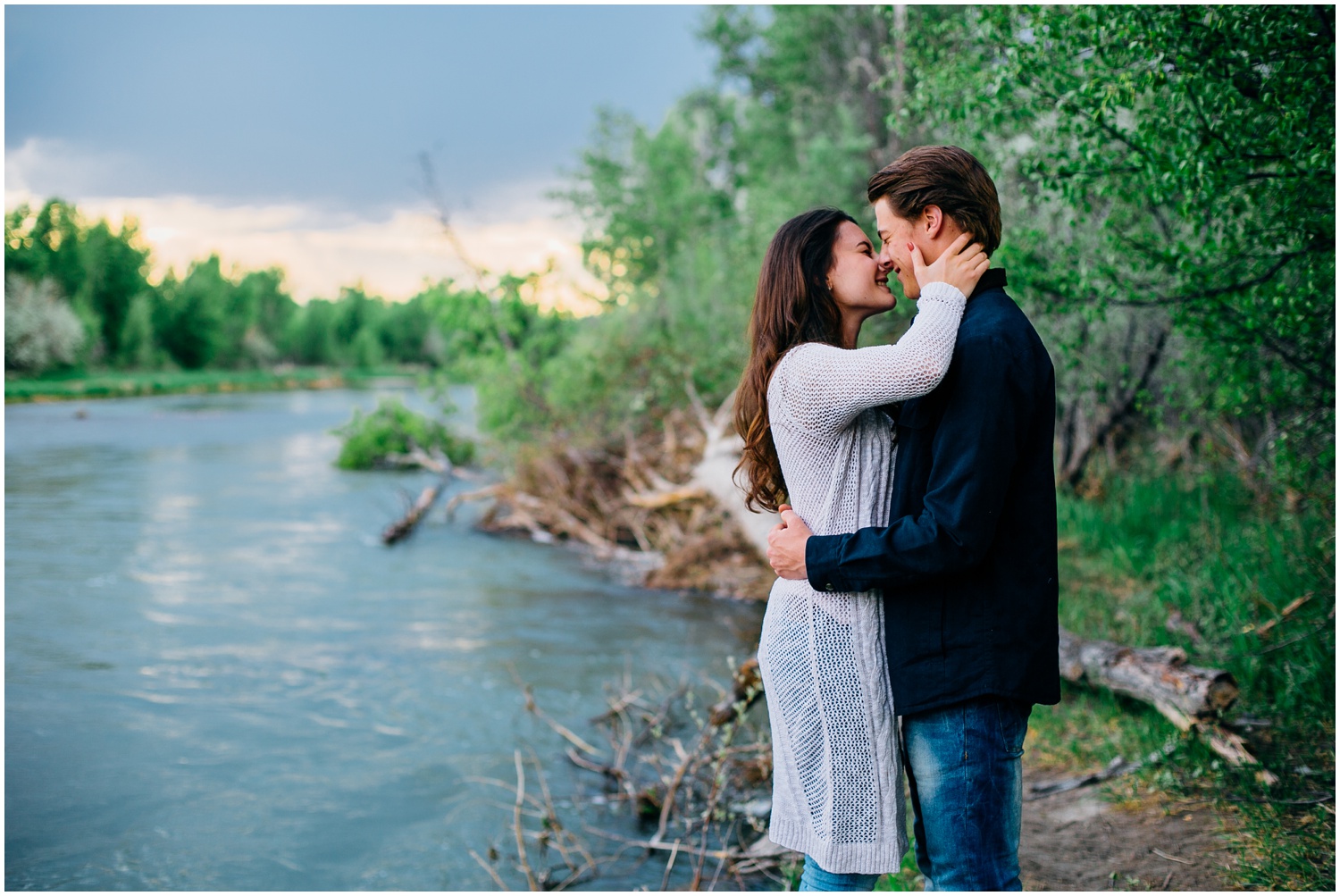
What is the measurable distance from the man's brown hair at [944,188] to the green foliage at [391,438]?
1857 centimetres

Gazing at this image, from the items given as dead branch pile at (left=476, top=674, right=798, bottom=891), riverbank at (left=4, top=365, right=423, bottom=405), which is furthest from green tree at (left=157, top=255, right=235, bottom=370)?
dead branch pile at (left=476, top=674, right=798, bottom=891)

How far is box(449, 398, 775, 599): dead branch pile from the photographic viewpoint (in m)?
12.2

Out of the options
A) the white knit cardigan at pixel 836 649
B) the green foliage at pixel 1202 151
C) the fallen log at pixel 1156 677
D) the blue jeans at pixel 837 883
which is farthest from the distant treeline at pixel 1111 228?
the blue jeans at pixel 837 883

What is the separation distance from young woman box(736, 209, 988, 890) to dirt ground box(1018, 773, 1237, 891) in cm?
237

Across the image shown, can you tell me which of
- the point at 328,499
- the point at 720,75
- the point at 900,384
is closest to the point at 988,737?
the point at 900,384

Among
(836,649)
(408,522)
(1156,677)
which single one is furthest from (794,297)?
(408,522)

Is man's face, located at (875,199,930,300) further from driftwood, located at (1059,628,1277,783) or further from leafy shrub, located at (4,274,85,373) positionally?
leafy shrub, located at (4,274,85,373)

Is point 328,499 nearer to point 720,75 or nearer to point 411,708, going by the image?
point 411,708

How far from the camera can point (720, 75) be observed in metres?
26.5

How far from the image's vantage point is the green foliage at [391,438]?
70.9ft

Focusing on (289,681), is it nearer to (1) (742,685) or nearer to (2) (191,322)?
(1) (742,685)

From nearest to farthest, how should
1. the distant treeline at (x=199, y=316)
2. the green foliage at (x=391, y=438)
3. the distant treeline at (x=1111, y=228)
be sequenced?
the distant treeline at (x=1111, y=228)
the distant treeline at (x=199, y=316)
the green foliage at (x=391, y=438)

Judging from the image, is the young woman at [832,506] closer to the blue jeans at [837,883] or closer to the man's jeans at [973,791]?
the blue jeans at [837,883]

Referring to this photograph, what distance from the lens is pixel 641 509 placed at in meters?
14.2
